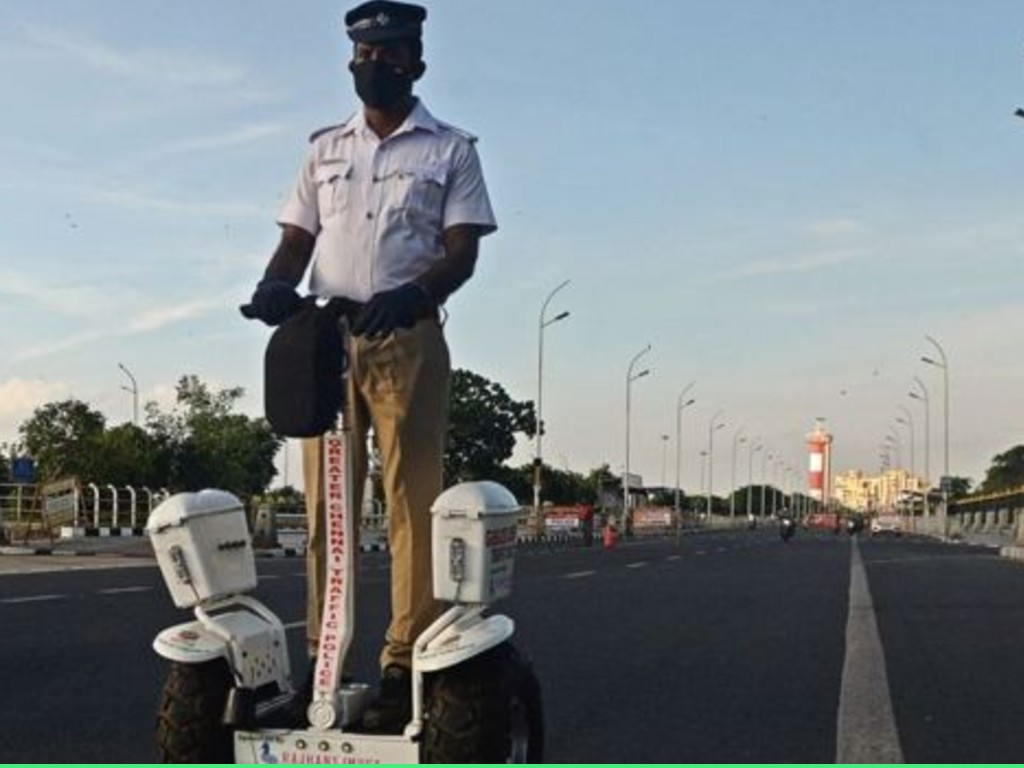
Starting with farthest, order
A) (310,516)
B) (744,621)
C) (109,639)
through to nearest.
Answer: (744,621), (109,639), (310,516)

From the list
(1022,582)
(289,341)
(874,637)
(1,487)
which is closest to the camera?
(289,341)

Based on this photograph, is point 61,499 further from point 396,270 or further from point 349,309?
point 349,309

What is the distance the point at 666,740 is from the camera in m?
6.21

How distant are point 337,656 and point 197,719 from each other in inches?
14.5

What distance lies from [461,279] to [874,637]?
26.7 feet

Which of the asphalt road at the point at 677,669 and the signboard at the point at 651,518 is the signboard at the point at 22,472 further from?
the signboard at the point at 651,518

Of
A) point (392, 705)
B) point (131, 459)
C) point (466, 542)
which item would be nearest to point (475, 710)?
point (392, 705)

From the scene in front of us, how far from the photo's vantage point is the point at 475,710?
12.1 feet

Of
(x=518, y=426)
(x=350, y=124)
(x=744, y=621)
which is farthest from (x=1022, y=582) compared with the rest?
(x=518, y=426)

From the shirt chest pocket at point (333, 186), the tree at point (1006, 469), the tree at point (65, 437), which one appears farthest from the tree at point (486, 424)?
the shirt chest pocket at point (333, 186)

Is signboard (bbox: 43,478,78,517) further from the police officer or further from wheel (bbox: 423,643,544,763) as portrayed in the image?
wheel (bbox: 423,643,544,763)

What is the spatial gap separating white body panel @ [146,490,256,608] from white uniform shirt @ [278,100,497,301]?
63 centimetres

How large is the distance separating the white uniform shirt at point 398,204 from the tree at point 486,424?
103 metres

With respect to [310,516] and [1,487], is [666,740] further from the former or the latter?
[1,487]
